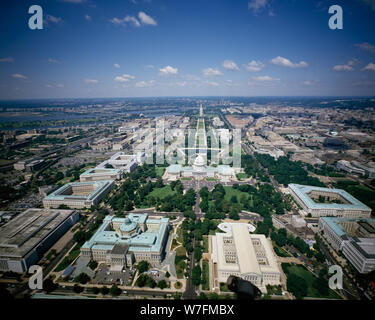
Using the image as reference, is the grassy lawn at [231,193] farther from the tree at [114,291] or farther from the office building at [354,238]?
the tree at [114,291]

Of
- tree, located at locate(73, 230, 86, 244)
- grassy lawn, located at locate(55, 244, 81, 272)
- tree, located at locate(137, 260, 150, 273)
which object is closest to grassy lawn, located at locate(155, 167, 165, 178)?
tree, located at locate(73, 230, 86, 244)

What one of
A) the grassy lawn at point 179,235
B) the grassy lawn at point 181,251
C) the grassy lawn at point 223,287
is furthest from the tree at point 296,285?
the grassy lawn at point 179,235

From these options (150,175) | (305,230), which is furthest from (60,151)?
(305,230)

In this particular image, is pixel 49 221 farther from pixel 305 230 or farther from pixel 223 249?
pixel 305 230

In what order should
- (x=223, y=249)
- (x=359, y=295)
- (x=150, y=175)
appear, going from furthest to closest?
(x=150, y=175) → (x=223, y=249) → (x=359, y=295)

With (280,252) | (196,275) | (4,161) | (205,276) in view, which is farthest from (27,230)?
(4,161)
